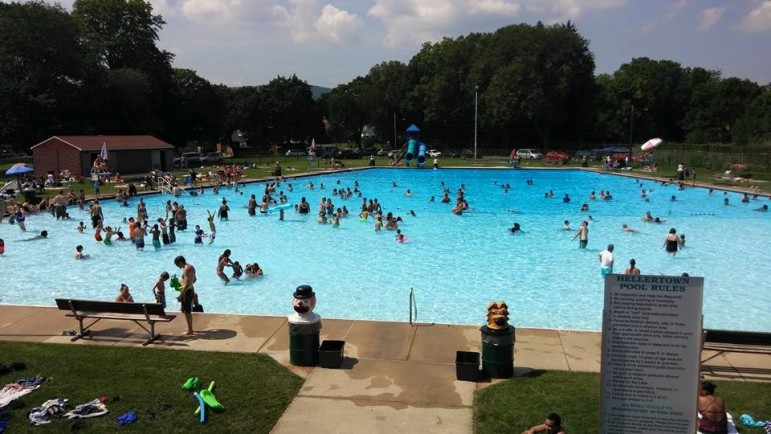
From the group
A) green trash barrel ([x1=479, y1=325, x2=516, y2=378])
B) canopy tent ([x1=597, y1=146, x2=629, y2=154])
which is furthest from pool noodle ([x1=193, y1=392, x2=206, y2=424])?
canopy tent ([x1=597, y1=146, x2=629, y2=154])

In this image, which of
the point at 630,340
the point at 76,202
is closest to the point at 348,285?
the point at 630,340

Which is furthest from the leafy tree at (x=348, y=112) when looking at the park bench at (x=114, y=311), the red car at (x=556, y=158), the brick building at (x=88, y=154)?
the park bench at (x=114, y=311)

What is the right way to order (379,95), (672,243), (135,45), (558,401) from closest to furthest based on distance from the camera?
1. (558,401)
2. (672,243)
3. (135,45)
4. (379,95)

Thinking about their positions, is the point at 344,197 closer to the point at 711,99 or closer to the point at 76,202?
the point at 76,202

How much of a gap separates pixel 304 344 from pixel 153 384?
2292 mm

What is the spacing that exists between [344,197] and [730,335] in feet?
95.9

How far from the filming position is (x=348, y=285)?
57.9 feet

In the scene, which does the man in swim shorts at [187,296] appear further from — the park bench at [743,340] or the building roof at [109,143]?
the building roof at [109,143]

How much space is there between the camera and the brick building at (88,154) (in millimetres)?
45000

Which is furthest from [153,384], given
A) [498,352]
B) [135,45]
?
[135,45]

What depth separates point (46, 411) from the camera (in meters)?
7.49

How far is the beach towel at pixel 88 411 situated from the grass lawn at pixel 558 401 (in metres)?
4.96

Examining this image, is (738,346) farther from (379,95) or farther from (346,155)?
(379,95)

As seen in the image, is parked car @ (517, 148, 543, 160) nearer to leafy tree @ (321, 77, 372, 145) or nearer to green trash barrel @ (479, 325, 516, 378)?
leafy tree @ (321, 77, 372, 145)
